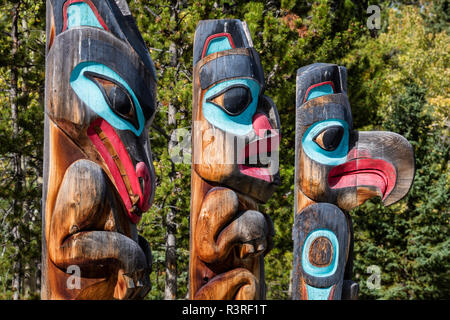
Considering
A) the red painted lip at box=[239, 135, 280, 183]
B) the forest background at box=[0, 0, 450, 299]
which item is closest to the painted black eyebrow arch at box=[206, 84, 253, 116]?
the red painted lip at box=[239, 135, 280, 183]

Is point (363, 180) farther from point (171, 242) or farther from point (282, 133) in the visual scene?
point (282, 133)

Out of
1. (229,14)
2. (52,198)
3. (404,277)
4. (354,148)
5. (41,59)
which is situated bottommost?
(404,277)

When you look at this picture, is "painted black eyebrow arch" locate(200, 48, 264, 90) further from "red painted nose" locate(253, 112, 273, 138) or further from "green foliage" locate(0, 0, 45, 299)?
"green foliage" locate(0, 0, 45, 299)

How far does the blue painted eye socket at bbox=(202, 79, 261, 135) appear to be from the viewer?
231 inches

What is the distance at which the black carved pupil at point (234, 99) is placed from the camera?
5.87 m

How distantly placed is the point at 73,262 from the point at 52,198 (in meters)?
0.49

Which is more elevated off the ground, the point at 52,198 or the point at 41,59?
the point at 41,59

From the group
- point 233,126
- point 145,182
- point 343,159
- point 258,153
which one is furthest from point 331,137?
point 145,182

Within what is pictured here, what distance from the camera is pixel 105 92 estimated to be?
4.88 metres

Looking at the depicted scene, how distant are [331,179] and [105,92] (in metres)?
3.13

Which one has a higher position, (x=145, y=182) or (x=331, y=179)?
(x=331, y=179)

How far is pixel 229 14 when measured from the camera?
13.0 metres

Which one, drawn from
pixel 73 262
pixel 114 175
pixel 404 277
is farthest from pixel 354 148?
pixel 404 277
